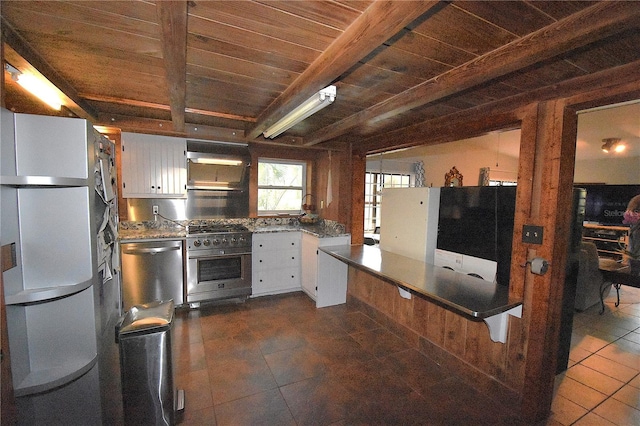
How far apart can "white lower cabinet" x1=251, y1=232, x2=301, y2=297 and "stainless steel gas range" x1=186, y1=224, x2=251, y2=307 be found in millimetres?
108

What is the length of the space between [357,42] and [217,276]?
126 inches

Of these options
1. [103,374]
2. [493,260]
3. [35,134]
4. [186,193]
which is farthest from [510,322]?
[186,193]

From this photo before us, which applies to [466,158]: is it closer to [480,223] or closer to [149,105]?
[480,223]

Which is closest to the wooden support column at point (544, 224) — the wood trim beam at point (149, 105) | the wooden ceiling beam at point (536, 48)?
the wooden ceiling beam at point (536, 48)

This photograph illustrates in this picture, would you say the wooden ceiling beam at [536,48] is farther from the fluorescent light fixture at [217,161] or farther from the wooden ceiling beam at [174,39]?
the fluorescent light fixture at [217,161]

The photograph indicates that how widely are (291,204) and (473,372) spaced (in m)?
3.32

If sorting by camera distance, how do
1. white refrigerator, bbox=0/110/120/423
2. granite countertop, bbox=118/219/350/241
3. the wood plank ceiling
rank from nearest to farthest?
the wood plank ceiling < white refrigerator, bbox=0/110/120/423 < granite countertop, bbox=118/219/350/241

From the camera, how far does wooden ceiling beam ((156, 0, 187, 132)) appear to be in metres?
1.01

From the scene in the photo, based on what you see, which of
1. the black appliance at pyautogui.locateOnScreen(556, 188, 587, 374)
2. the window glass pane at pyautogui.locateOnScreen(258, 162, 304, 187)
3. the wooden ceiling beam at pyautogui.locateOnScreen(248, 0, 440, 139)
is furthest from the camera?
the window glass pane at pyautogui.locateOnScreen(258, 162, 304, 187)

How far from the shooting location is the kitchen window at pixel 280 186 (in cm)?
443

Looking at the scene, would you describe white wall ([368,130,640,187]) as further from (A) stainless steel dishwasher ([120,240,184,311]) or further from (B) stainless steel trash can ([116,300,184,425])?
(B) stainless steel trash can ([116,300,184,425])

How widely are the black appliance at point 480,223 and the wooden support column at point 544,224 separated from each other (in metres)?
0.39

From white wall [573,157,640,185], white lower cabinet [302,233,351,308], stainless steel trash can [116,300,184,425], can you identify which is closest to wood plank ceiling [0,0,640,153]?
stainless steel trash can [116,300,184,425]

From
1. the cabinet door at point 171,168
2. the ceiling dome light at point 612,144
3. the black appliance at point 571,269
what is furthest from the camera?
the ceiling dome light at point 612,144
